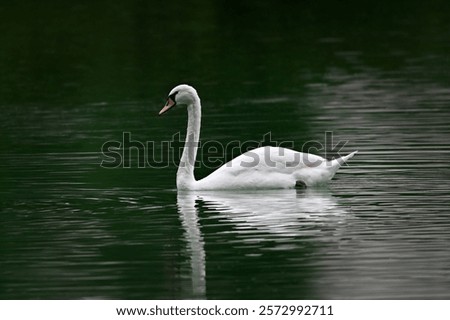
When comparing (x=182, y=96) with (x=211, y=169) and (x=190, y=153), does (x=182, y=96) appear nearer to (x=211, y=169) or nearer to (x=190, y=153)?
(x=190, y=153)

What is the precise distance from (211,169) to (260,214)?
393 cm

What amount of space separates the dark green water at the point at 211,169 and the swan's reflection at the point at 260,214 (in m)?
0.03

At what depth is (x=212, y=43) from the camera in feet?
113

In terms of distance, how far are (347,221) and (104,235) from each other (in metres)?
2.23

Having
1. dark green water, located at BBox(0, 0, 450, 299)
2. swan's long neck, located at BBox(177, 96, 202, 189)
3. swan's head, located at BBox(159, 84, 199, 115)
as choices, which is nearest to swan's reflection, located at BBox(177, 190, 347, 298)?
dark green water, located at BBox(0, 0, 450, 299)

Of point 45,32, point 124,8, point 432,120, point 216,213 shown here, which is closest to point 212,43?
point 45,32

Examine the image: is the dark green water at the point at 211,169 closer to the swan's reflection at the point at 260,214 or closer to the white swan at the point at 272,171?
the swan's reflection at the point at 260,214

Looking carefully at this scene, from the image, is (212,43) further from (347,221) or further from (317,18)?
(347,221)

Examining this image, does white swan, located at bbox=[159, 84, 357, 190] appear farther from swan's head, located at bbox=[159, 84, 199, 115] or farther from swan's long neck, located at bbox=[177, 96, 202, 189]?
swan's head, located at bbox=[159, 84, 199, 115]

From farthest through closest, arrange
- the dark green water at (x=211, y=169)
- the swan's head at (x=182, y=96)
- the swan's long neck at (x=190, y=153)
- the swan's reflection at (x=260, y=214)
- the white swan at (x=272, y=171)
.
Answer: the swan's head at (x=182, y=96)
the swan's long neck at (x=190, y=153)
the white swan at (x=272, y=171)
the swan's reflection at (x=260, y=214)
the dark green water at (x=211, y=169)

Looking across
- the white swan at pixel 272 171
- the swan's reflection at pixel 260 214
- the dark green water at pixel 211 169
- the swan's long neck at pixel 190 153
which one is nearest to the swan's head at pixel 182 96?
the swan's long neck at pixel 190 153

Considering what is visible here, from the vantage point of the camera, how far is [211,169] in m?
16.7

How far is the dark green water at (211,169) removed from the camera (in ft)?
33.7

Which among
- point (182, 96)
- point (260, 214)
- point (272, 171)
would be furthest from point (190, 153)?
point (260, 214)
